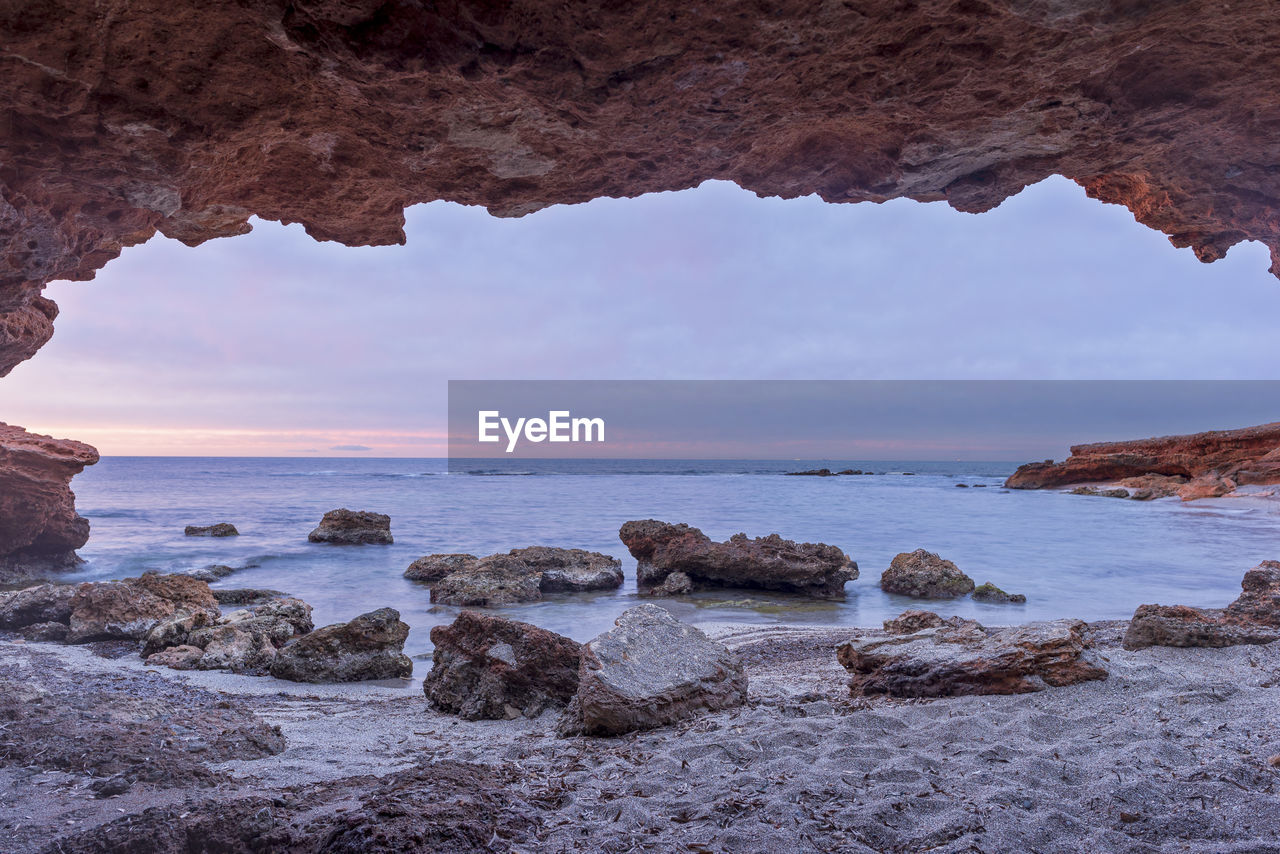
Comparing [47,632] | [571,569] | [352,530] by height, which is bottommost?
[352,530]

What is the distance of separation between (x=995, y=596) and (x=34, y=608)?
1295cm

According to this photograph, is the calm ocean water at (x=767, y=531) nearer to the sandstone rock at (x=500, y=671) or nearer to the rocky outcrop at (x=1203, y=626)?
the sandstone rock at (x=500, y=671)

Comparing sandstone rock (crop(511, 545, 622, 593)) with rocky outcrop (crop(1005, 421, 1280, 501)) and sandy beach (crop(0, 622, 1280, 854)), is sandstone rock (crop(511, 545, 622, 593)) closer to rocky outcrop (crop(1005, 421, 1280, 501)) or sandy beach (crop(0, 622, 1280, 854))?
sandy beach (crop(0, 622, 1280, 854))

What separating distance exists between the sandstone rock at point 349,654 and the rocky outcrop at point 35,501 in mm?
9361

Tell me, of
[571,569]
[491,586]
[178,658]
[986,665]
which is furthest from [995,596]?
[178,658]

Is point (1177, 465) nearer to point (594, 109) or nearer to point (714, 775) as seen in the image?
point (714, 775)

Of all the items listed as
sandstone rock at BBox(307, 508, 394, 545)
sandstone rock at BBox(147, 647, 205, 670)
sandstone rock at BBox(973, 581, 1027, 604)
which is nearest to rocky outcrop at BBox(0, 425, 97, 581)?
sandstone rock at BBox(307, 508, 394, 545)

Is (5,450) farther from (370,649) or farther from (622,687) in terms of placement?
(622,687)

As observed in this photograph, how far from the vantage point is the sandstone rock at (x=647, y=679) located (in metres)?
3.83

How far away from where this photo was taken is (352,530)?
56.7 feet

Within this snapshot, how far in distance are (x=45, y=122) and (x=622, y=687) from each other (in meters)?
4.03

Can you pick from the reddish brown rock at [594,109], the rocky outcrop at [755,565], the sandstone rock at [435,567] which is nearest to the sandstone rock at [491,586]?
the sandstone rock at [435,567]

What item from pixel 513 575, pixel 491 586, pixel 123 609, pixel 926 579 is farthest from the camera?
pixel 513 575

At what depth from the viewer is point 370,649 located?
6062 millimetres
